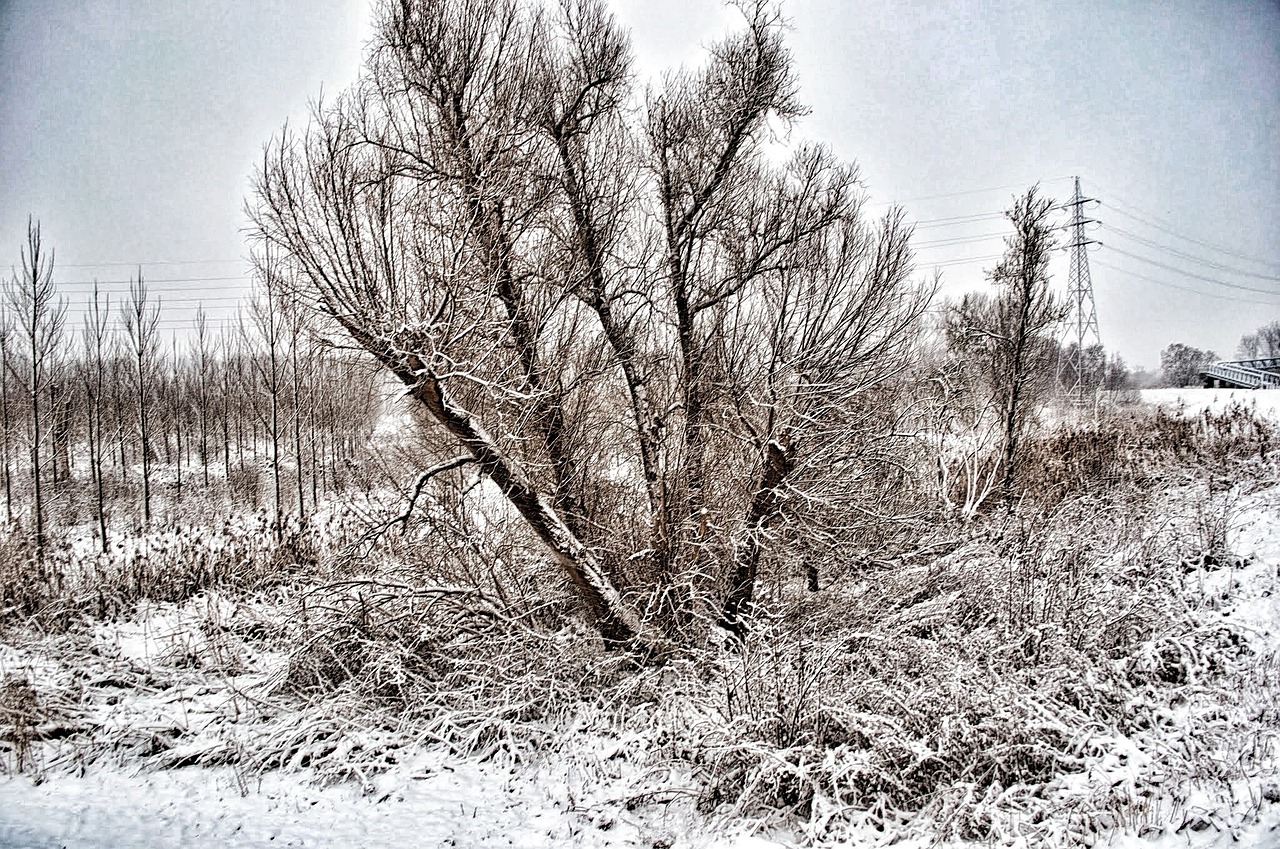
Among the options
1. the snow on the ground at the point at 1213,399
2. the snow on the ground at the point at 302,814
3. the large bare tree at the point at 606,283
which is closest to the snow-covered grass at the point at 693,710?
the snow on the ground at the point at 302,814

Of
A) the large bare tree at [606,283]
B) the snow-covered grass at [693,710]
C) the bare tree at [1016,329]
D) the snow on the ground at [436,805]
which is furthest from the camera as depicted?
the bare tree at [1016,329]

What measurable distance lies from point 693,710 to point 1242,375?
17778 mm

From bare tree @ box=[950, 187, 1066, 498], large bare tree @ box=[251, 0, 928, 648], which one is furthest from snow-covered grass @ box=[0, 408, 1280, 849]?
bare tree @ box=[950, 187, 1066, 498]

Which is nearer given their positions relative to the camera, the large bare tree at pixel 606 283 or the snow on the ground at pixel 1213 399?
the large bare tree at pixel 606 283

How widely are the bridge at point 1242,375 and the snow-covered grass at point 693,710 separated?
538 centimetres

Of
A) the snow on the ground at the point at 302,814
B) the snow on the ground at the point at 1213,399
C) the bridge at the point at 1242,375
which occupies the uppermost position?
the bridge at the point at 1242,375

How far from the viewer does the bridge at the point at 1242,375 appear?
12047mm

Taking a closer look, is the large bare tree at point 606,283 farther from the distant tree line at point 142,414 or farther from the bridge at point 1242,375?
the bridge at point 1242,375

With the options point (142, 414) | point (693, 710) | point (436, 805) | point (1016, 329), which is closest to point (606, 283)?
point (693, 710)

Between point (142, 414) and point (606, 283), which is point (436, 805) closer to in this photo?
point (606, 283)

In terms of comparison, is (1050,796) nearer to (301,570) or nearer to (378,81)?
(378,81)

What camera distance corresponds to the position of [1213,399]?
15148 millimetres

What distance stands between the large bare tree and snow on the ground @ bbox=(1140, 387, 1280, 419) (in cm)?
1052

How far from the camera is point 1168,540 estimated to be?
7.14 meters
